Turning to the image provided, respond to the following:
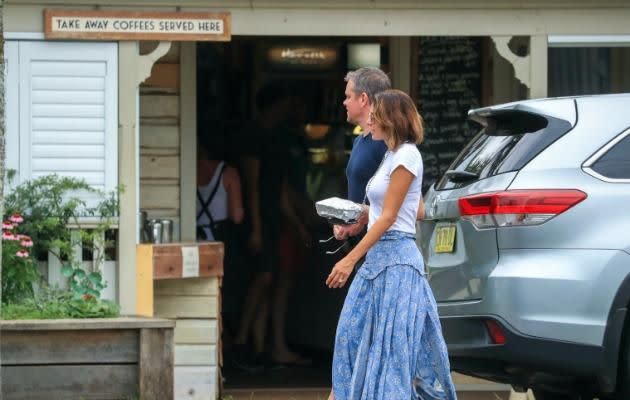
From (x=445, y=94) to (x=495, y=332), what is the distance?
589 cm

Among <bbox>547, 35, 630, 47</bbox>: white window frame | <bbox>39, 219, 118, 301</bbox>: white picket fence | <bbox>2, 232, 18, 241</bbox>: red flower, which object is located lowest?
<bbox>39, 219, 118, 301</bbox>: white picket fence

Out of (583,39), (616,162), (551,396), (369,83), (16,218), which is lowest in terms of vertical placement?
(551,396)

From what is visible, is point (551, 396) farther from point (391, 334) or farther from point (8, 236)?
point (8, 236)

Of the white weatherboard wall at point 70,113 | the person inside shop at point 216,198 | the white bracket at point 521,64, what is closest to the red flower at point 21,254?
the white weatherboard wall at point 70,113

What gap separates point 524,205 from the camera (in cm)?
634

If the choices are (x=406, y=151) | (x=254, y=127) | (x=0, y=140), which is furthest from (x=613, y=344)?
(x=254, y=127)

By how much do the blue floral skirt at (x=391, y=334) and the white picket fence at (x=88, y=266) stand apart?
11.6ft

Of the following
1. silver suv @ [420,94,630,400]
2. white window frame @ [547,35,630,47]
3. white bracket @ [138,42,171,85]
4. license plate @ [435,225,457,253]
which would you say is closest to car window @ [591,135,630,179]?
silver suv @ [420,94,630,400]

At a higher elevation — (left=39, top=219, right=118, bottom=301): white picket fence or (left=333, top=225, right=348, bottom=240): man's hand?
A: (left=333, top=225, right=348, bottom=240): man's hand

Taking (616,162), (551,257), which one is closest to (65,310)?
(551,257)

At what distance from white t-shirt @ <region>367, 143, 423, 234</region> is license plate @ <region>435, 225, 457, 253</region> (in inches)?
16.7

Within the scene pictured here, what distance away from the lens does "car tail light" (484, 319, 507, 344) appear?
20.8 ft

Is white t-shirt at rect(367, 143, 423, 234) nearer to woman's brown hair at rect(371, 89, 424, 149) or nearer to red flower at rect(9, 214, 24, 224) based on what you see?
woman's brown hair at rect(371, 89, 424, 149)

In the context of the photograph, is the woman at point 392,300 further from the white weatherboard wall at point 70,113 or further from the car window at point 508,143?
the white weatherboard wall at point 70,113
